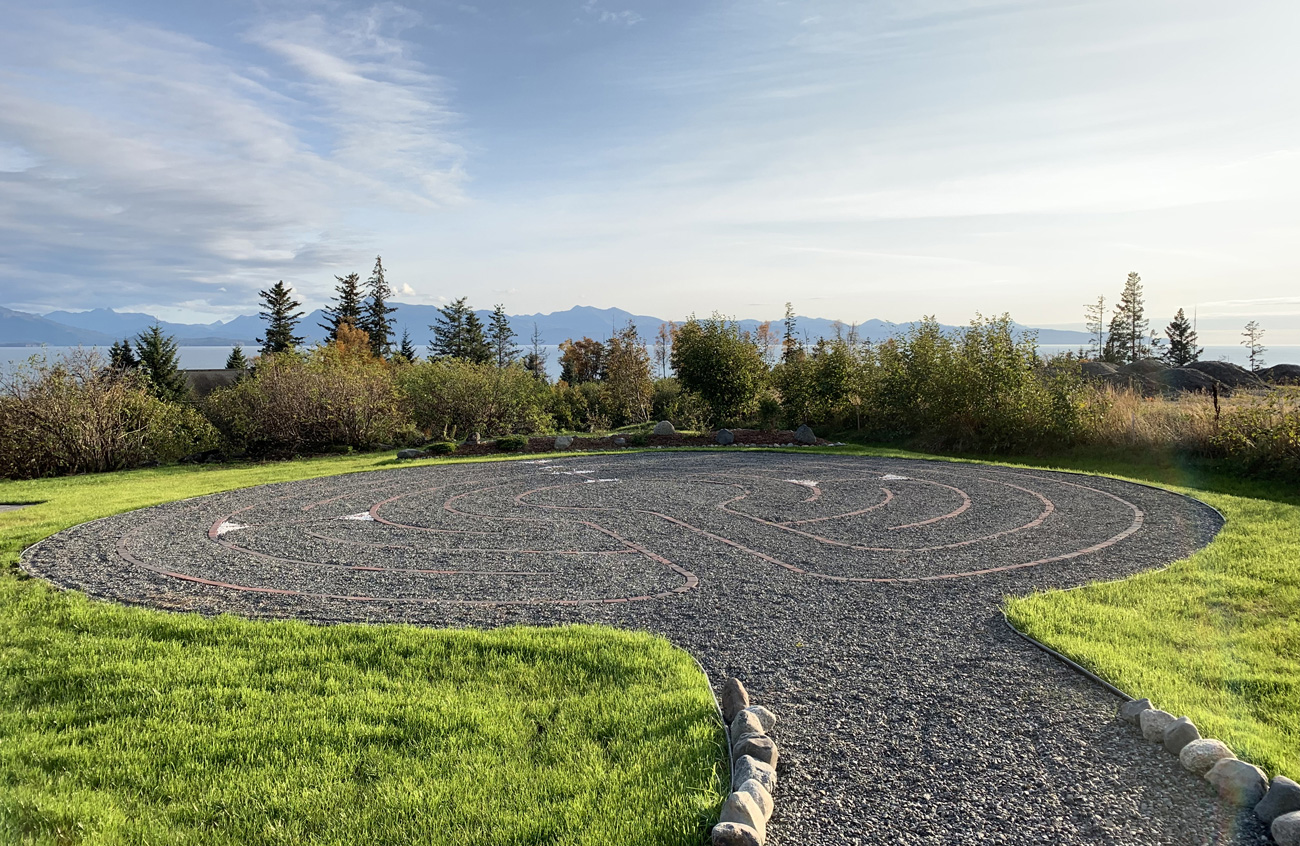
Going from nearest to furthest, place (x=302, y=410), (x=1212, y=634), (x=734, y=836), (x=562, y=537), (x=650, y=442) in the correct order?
(x=734, y=836)
(x=1212, y=634)
(x=562, y=537)
(x=302, y=410)
(x=650, y=442)

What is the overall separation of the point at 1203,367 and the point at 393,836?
1502 inches

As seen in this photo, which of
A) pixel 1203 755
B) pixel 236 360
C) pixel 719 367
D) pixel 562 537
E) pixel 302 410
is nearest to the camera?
pixel 1203 755

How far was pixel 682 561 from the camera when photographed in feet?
26.2

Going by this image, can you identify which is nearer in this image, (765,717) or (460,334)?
(765,717)

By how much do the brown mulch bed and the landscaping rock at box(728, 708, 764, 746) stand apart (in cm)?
1475

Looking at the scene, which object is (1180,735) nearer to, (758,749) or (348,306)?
(758,749)

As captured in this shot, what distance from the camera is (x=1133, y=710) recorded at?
4203mm

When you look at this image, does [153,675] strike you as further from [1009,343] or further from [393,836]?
[1009,343]

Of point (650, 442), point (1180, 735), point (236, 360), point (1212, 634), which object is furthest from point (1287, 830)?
point (236, 360)

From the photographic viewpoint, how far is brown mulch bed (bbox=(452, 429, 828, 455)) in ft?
61.5

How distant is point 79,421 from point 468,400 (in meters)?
9.43

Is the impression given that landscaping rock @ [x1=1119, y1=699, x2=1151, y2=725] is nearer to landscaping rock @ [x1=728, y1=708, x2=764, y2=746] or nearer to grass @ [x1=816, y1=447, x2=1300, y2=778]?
grass @ [x1=816, y1=447, x2=1300, y2=778]

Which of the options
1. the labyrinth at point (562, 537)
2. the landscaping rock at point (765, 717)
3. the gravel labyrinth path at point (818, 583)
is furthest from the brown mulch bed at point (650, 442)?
the landscaping rock at point (765, 717)

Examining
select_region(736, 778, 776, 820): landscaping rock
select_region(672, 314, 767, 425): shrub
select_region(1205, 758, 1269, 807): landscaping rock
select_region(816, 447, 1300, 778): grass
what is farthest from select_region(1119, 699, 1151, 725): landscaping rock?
select_region(672, 314, 767, 425): shrub
